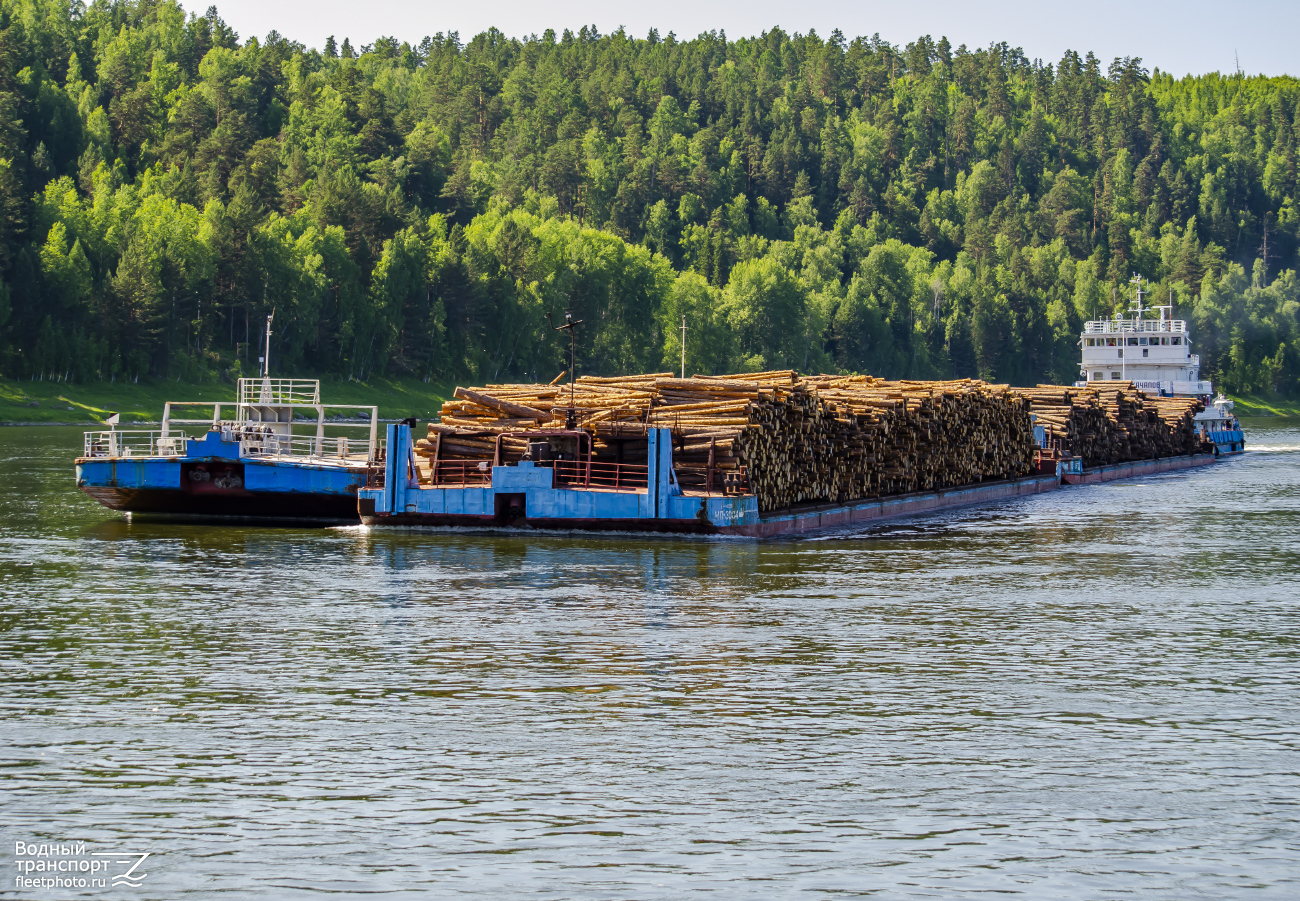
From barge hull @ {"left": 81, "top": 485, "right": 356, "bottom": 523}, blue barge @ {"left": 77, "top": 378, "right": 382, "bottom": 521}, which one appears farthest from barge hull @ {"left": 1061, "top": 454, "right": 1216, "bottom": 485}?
blue barge @ {"left": 77, "top": 378, "right": 382, "bottom": 521}

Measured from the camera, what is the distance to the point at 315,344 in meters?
130

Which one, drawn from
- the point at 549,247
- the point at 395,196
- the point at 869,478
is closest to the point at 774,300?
the point at 549,247

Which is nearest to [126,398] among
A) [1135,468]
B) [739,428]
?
[1135,468]

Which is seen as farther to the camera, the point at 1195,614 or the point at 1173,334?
the point at 1173,334

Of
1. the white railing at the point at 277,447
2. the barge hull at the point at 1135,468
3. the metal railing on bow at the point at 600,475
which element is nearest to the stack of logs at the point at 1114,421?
the barge hull at the point at 1135,468

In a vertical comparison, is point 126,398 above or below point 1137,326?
below

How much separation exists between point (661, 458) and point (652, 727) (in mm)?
18295

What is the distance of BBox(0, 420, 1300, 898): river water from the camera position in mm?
12609

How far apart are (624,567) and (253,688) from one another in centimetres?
1342

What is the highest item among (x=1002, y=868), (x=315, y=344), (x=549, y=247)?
(x=549, y=247)

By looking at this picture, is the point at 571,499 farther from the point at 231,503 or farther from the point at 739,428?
the point at 231,503

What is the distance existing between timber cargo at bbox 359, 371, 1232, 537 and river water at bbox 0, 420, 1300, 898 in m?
3.64

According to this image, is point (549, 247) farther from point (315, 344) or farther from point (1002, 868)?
point (1002, 868)

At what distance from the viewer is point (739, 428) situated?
118 ft
